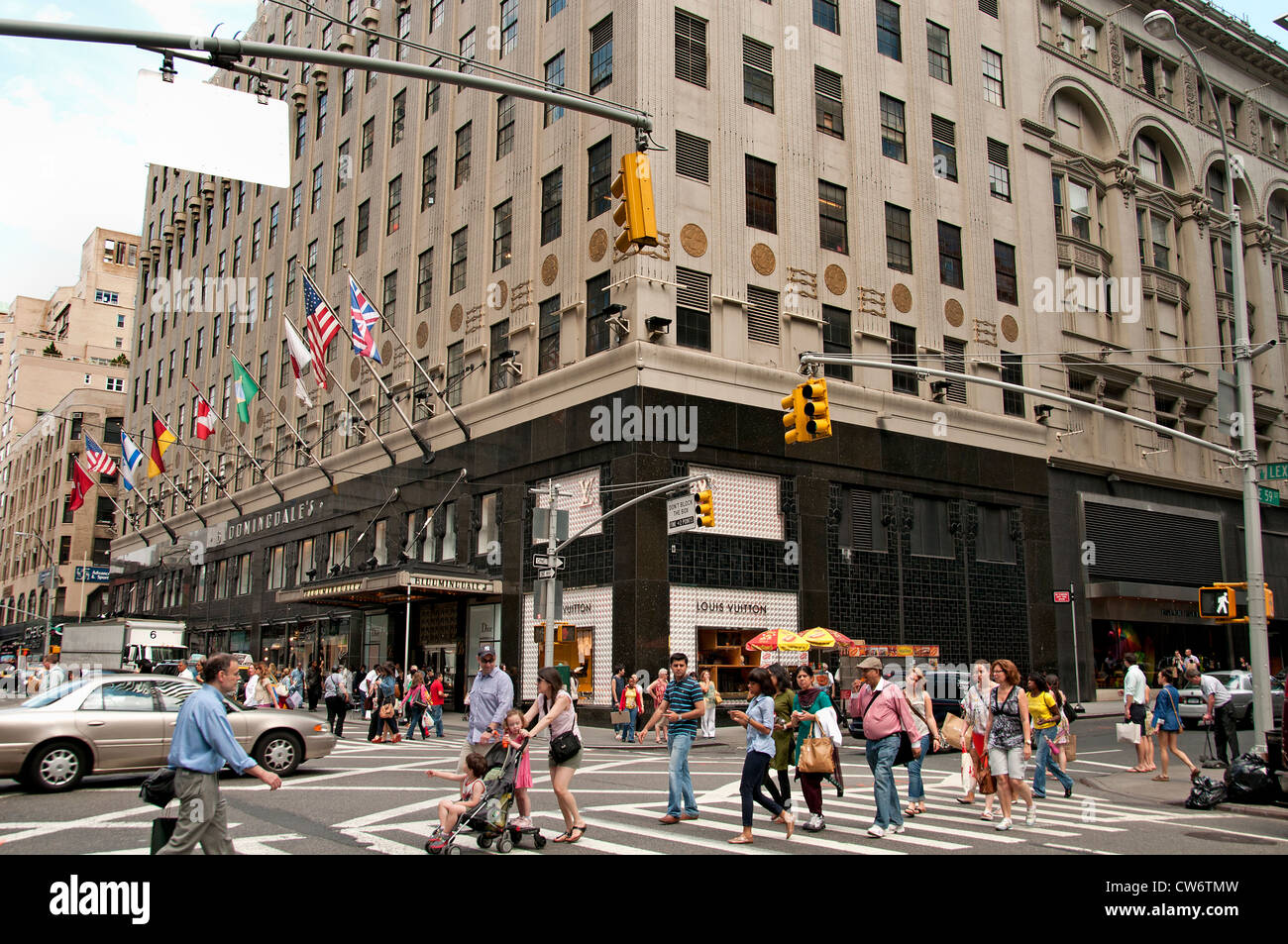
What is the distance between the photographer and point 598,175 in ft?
105

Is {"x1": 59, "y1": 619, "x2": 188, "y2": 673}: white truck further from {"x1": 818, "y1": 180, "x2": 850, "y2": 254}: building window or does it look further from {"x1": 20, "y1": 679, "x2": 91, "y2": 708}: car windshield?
{"x1": 818, "y1": 180, "x2": 850, "y2": 254}: building window

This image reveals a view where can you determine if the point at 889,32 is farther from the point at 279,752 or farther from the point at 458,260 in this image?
the point at 279,752

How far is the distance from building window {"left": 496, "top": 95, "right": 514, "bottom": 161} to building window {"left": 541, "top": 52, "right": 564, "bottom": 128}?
185cm

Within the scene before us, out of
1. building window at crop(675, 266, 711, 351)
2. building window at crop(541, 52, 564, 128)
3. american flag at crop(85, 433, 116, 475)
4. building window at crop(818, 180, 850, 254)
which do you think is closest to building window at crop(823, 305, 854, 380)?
building window at crop(818, 180, 850, 254)

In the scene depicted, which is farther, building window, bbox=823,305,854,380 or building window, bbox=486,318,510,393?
building window, bbox=486,318,510,393

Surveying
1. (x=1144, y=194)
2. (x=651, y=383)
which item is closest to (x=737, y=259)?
(x=651, y=383)

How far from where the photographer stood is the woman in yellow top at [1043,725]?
14.0 metres

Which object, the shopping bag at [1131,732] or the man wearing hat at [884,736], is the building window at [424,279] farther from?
the man wearing hat at [884,736]

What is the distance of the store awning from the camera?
3219cm

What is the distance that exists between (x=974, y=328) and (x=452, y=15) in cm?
2291

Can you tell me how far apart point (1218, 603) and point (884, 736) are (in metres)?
10.8

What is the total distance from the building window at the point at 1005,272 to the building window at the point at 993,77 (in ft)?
19.1

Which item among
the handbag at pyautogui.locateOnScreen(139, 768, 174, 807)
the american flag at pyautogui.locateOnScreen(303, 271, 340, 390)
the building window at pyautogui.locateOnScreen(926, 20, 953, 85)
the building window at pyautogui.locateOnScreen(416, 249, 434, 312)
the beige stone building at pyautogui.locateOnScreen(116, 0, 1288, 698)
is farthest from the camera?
the building window at pyautogui.locateOnScreen(416, 249, 434, 312)

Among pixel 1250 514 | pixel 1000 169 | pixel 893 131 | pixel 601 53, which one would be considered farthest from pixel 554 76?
pixel 1250 514
